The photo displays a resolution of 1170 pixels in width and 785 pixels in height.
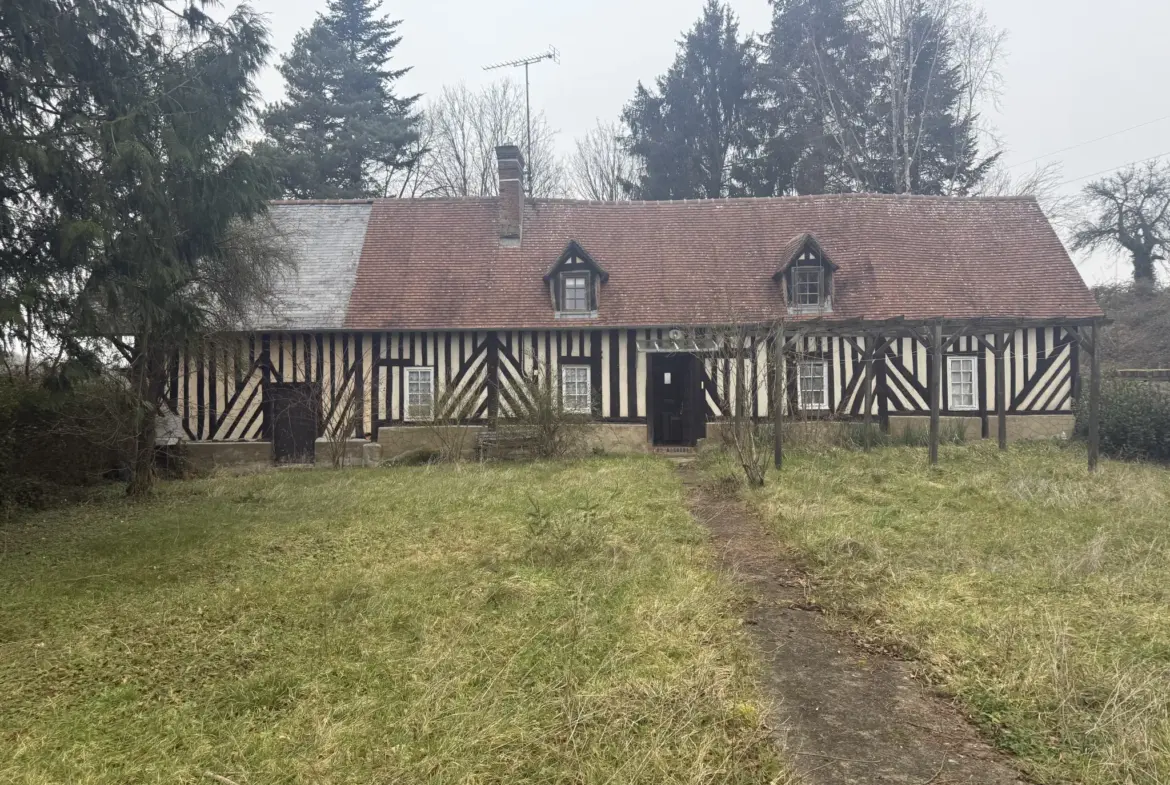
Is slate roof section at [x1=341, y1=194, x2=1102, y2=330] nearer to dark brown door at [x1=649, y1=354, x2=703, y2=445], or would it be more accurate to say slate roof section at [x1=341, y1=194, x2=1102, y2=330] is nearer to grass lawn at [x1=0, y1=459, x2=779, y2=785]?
dark brown door at [x1=649, y1=354, x2=703, y2=445]

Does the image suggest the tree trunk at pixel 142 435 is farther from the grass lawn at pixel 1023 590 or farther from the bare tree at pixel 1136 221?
the bare tree at pixel 1136 221

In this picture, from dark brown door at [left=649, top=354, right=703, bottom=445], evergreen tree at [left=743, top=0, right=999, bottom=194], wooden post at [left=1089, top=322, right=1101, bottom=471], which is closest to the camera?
wooden post at [left=1089, top=322, right=1101, bottom=471]

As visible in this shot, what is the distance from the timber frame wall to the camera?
1435 cm

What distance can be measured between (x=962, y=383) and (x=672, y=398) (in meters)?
6.20

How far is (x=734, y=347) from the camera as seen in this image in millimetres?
10430

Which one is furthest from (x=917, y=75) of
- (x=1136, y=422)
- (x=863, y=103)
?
(x=1136, y=422)

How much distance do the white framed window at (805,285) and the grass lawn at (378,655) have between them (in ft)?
29.1

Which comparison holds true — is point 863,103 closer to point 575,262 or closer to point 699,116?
point 699,116

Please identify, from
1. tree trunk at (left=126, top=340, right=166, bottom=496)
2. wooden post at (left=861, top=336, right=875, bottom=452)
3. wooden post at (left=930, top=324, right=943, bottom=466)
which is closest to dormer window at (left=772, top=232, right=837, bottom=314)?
wooden post at (left=861, top=336, right=875, bottom=452)

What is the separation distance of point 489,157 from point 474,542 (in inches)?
894

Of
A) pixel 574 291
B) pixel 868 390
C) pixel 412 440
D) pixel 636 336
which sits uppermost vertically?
pixel 574 291

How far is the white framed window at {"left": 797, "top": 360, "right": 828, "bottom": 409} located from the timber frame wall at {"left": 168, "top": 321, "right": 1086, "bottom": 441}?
12 cm

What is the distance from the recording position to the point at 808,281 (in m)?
15.0

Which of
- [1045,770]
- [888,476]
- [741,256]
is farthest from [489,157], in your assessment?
[1045,770]
